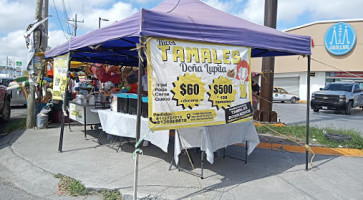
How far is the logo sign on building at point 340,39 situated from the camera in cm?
2197

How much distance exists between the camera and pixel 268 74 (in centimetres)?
862

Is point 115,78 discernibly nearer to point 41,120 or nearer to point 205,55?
point 41,120

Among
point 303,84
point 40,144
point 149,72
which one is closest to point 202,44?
point 149,72

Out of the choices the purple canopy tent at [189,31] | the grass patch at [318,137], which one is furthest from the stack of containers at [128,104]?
the grass patch at [318,137]

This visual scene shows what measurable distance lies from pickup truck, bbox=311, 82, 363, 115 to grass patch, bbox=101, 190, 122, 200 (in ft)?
46.2

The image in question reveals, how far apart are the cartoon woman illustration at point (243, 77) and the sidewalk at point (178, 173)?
144cm

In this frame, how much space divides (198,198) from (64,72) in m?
4.02

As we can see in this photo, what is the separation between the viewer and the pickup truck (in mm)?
14016

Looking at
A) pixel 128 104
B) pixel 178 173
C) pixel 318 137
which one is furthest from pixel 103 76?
pixel 318 137

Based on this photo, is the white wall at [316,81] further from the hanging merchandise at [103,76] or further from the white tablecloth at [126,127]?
the white tablecloth at [126,127]

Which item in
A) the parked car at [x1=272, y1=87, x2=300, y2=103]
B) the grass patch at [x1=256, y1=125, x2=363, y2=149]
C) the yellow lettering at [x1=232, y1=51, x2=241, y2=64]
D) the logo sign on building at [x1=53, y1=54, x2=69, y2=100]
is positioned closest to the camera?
the yellow lettering at [x1=232, y1=51, x2=241, y2=64]

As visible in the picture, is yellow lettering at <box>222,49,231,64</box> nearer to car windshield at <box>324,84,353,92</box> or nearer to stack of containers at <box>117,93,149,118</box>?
stack of containers at <box>117,93,149,118</box>

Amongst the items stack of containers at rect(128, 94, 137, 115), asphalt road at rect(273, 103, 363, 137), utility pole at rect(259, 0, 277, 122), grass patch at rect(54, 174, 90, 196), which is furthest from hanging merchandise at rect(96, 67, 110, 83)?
asphalt road at rect(273, 103, 363, 137)

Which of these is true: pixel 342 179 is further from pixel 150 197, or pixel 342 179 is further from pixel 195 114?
pixel 150 197
